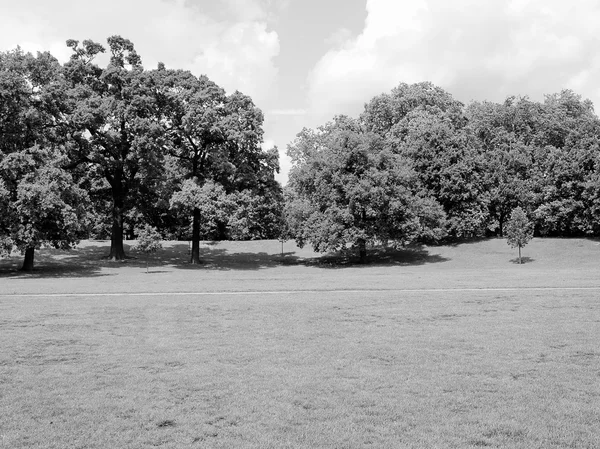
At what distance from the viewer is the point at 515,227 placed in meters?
44.4

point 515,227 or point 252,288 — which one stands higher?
point 515,227

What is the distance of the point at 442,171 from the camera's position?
5403 centimetres

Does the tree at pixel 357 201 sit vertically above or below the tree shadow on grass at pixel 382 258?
above

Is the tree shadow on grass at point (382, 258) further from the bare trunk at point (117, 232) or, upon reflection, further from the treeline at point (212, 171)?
the bare trunk at point (117, 232)

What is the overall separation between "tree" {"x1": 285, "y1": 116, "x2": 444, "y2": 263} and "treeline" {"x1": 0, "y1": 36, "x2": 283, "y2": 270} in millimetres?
4285

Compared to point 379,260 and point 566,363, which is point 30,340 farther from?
point 379,260

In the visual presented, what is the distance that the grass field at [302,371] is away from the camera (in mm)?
6281

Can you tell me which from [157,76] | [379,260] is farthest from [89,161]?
[379,260]

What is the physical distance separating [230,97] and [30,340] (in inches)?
1345

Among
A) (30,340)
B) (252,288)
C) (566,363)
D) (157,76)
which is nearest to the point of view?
(566,363)

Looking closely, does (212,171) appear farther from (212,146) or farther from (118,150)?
(118,150)

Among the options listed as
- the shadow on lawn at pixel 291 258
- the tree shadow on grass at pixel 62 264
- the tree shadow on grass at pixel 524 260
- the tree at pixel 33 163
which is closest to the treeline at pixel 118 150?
the tree at pixel 33 163

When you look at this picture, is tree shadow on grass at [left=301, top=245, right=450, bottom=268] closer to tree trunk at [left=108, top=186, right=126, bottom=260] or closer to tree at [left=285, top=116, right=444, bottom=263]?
tree at [left=285, top=116, right=444, bottom=263]

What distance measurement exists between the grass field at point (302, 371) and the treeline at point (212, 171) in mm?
17543
